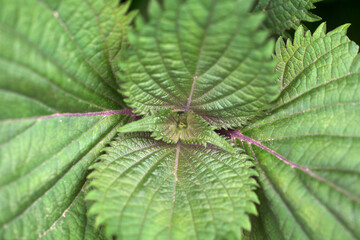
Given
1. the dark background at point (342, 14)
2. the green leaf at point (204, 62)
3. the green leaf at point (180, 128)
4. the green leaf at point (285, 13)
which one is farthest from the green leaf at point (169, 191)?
the dark background at point (342, 14)

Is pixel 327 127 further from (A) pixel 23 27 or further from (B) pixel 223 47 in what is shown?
(A) pixel 23 27

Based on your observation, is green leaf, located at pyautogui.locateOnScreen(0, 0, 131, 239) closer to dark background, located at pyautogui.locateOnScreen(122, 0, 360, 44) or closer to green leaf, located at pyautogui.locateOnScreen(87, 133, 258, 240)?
green leaf, located at pyautogui.locateOnScreen(87, 133, 258, 240)

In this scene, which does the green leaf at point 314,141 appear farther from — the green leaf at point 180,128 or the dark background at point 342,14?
the dark background at point 342,14

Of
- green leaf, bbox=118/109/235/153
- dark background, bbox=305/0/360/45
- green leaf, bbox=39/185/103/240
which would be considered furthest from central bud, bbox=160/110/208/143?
dark background, bbox=305/0/360/45

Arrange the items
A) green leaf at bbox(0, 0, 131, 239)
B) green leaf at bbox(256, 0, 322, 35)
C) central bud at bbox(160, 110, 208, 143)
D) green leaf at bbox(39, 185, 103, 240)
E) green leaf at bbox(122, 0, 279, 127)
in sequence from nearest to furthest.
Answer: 1. green leaf at bbox(122, 0, 279, 127)
2. green leaf at bbox(0, 0, 131, 239)
3. green leaf at bbox(39, 185, 103, 240)
4. central bud at bbox(160, 110, 208, 143)
5. green leaf at bbox(256, 0, 322, 35)

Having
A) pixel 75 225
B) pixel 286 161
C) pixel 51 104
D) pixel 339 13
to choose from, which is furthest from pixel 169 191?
pixel 339 13

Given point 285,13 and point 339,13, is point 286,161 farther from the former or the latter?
point 339,13
